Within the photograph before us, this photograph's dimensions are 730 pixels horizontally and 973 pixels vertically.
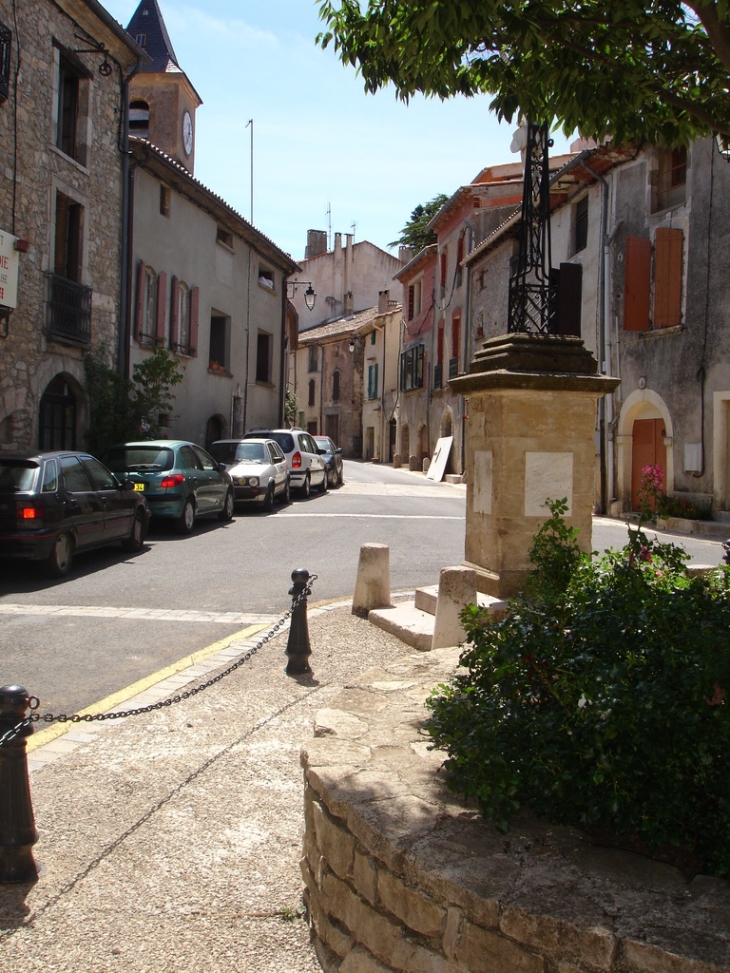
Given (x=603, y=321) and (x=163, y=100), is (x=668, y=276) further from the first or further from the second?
(x=163, y=100)

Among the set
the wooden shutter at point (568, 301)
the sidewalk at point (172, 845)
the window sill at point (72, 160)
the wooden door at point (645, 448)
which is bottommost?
the sidewalk at point (172, 845)

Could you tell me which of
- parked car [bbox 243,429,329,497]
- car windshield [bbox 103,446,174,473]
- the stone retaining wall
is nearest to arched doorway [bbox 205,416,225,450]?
parked car [bbox 243,429,329,497]

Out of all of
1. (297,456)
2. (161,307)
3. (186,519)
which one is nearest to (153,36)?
(161,307)

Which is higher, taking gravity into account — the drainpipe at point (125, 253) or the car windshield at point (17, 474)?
the drainpipe at point (125, 253)

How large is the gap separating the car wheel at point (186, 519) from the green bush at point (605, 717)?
11.2 metres

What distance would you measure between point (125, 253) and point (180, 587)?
11808mm

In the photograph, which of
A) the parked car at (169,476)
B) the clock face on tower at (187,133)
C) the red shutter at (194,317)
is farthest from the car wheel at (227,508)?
the clock face on tower at (187,133)

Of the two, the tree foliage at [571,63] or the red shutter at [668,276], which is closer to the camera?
the tree foliage at [571,63]

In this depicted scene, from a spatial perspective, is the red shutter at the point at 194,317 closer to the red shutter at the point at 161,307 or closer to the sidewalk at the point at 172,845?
the red shutter at the point at 161,307

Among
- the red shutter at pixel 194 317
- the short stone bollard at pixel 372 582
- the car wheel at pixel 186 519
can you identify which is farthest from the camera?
the red shutter at pixel 194 317

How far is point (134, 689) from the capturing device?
5.76 m

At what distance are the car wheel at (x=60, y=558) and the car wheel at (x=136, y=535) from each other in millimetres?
1860

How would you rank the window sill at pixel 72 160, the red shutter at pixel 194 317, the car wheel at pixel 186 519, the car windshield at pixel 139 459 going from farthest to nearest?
1. the red shutter at pixel 194 317
2. the window sill at pixel 72 160
3. the car windshield at pixel 139 459
4. the car wheel at pixel 186 519

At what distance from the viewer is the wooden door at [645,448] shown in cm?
2022
